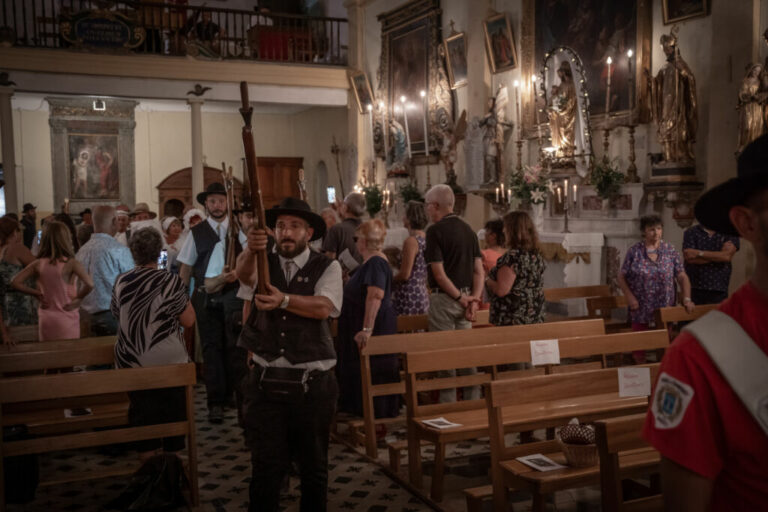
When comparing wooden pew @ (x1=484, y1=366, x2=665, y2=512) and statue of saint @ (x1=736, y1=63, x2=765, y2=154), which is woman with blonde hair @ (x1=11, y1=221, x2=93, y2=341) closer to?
wooden pew @ (x1=484, y1=366, x2=665, y2=512)

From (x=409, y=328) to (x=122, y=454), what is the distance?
2317mm

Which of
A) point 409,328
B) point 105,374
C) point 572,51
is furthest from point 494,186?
point 105,374

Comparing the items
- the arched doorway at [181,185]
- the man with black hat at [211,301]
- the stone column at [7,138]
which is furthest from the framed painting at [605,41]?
the arched doorway at [181,185]

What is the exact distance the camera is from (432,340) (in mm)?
4641

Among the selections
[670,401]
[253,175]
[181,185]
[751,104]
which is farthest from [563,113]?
[181,185]

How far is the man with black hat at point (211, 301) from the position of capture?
573cm

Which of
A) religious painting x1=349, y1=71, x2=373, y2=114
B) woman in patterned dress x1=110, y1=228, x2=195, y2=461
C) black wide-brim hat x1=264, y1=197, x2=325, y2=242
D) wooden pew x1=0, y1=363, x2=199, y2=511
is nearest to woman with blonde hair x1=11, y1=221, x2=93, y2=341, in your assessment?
woman in patterned dress x1=110, y1=228, x2=195, y2=461

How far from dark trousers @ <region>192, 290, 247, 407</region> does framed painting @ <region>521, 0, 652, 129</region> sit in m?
5.94

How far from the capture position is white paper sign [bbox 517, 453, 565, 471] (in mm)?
3270

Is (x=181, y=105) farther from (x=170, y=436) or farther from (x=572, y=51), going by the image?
(x=170, y=436)

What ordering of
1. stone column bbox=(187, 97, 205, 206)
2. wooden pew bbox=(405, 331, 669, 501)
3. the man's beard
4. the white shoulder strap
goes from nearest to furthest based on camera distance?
1. the white shoulder strap
2. the man's beard
3. wooden pew bbox=(405, 331, 669, 501)
4. stone column bbox=(187, 97, 205, 206)

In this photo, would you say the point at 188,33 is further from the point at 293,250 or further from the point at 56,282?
the point at 293,250

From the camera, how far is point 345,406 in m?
5.94

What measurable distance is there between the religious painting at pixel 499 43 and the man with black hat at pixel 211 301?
706cm
